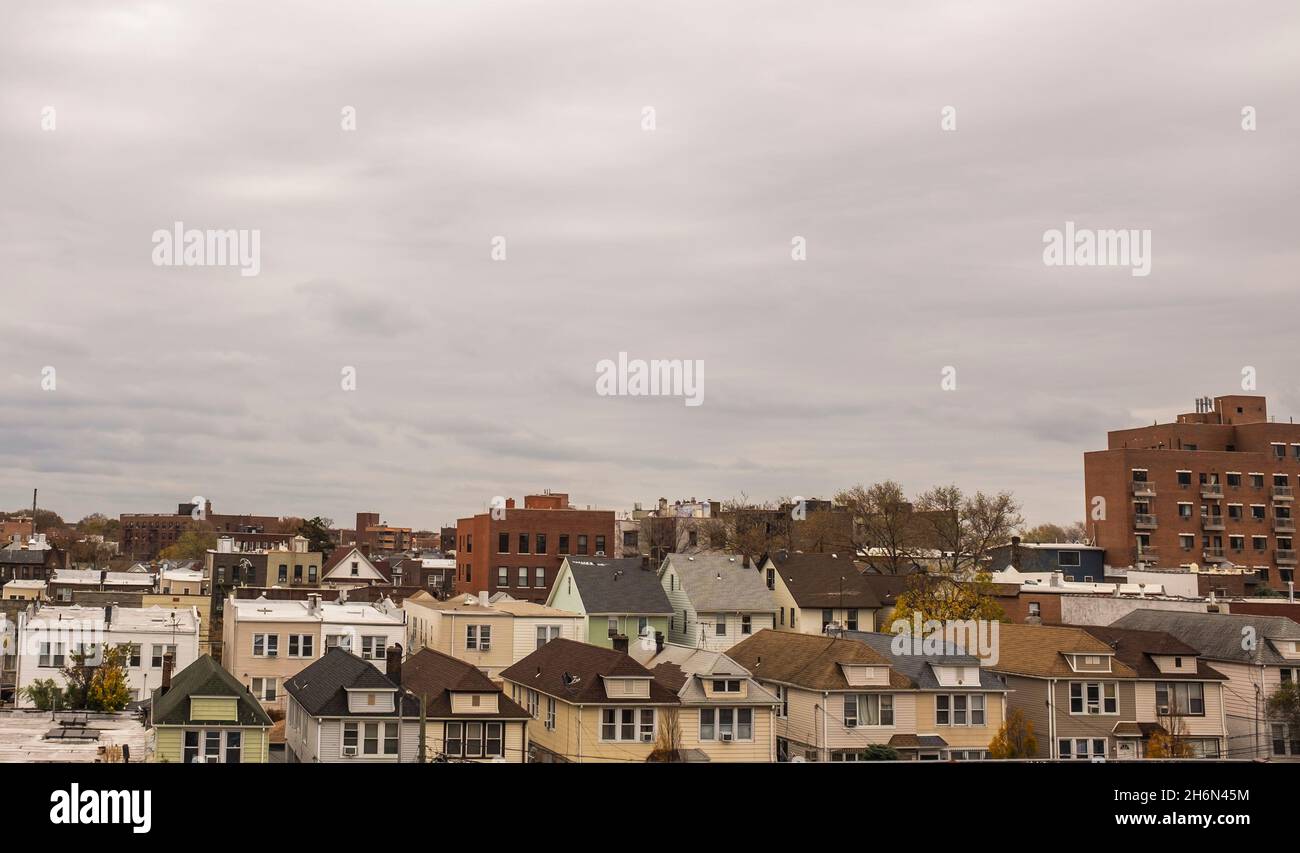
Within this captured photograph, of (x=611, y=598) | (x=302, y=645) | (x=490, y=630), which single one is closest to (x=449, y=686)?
(x=490, y=630)

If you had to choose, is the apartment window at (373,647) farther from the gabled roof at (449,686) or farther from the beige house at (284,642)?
the gabled roof at (449,686)

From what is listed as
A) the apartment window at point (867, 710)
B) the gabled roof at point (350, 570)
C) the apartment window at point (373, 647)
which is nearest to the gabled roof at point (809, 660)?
the apartment window at point (867, 710)

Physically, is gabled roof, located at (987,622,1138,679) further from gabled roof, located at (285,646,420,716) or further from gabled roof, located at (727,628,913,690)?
gabled roof, located at (285,646,420,716)

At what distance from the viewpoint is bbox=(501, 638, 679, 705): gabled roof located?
4356 cm

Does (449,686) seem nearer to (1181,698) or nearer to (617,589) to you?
(617,589)

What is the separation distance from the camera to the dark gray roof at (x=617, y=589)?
67.6m

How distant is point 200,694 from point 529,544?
44.4 metres

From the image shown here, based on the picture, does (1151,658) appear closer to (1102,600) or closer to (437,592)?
(1102,600)

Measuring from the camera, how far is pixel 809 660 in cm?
4931

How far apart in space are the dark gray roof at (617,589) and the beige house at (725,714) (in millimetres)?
22059
